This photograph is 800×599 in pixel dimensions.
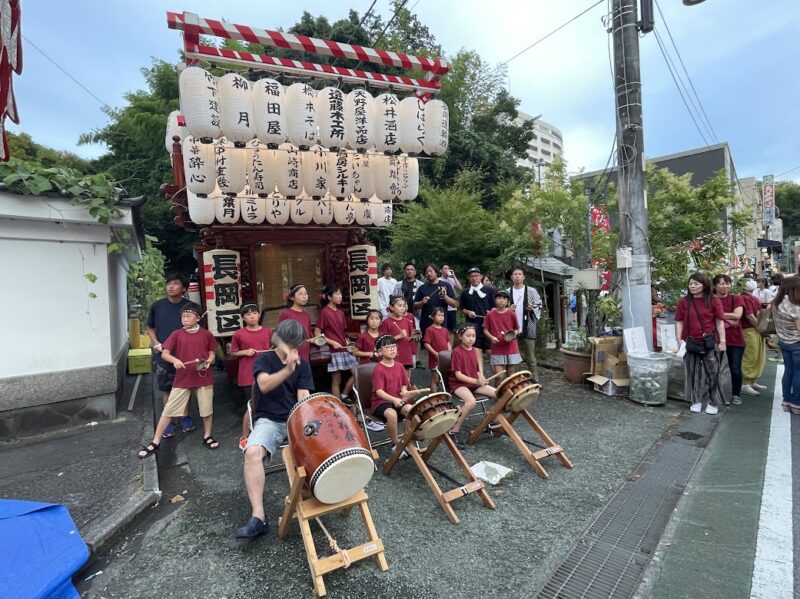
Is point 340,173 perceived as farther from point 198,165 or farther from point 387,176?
point 198,165

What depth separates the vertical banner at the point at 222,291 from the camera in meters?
6.94

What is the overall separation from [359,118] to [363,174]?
123 cm

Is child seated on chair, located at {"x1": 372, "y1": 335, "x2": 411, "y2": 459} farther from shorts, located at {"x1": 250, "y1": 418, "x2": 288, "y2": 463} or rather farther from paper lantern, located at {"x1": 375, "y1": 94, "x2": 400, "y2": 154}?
paper lantern, located at {"x1": 375, "y1": 94, "x2": 400, "y2": 154}

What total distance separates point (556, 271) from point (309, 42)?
7688 mm

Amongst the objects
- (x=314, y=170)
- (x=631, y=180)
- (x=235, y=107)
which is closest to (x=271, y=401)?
(x=235, y=107)

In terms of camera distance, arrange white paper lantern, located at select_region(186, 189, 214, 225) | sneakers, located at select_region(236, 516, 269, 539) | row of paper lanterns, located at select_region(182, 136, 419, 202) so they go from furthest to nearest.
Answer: white paper lantern, located at select_region(186, 189, 214, 225) < row of paper lanterns, located at select_region(182, 136, 419, 202) < sneakers, located at select_region(236, 516, 269, 539)

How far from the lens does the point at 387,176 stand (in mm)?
7180

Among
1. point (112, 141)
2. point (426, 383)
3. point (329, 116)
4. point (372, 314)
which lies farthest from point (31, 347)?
point (112, 141)

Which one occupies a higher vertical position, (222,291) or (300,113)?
(300,113)

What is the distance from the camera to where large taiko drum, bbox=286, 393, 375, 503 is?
293 cm

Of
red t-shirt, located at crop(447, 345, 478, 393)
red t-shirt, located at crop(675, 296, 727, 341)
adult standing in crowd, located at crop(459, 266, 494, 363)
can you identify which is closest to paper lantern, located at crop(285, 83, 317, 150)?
red t-shirt, located at crop(447, 345, 478, 393)

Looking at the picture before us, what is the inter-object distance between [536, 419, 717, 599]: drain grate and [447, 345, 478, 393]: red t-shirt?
1937mm

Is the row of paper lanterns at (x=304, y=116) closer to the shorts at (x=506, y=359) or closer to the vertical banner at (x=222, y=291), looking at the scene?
the vertical banner at (x=222, y=291)

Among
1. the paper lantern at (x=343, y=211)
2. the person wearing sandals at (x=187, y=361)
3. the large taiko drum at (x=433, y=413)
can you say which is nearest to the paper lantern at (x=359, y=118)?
the paper lantern at (x=343, y=211)
